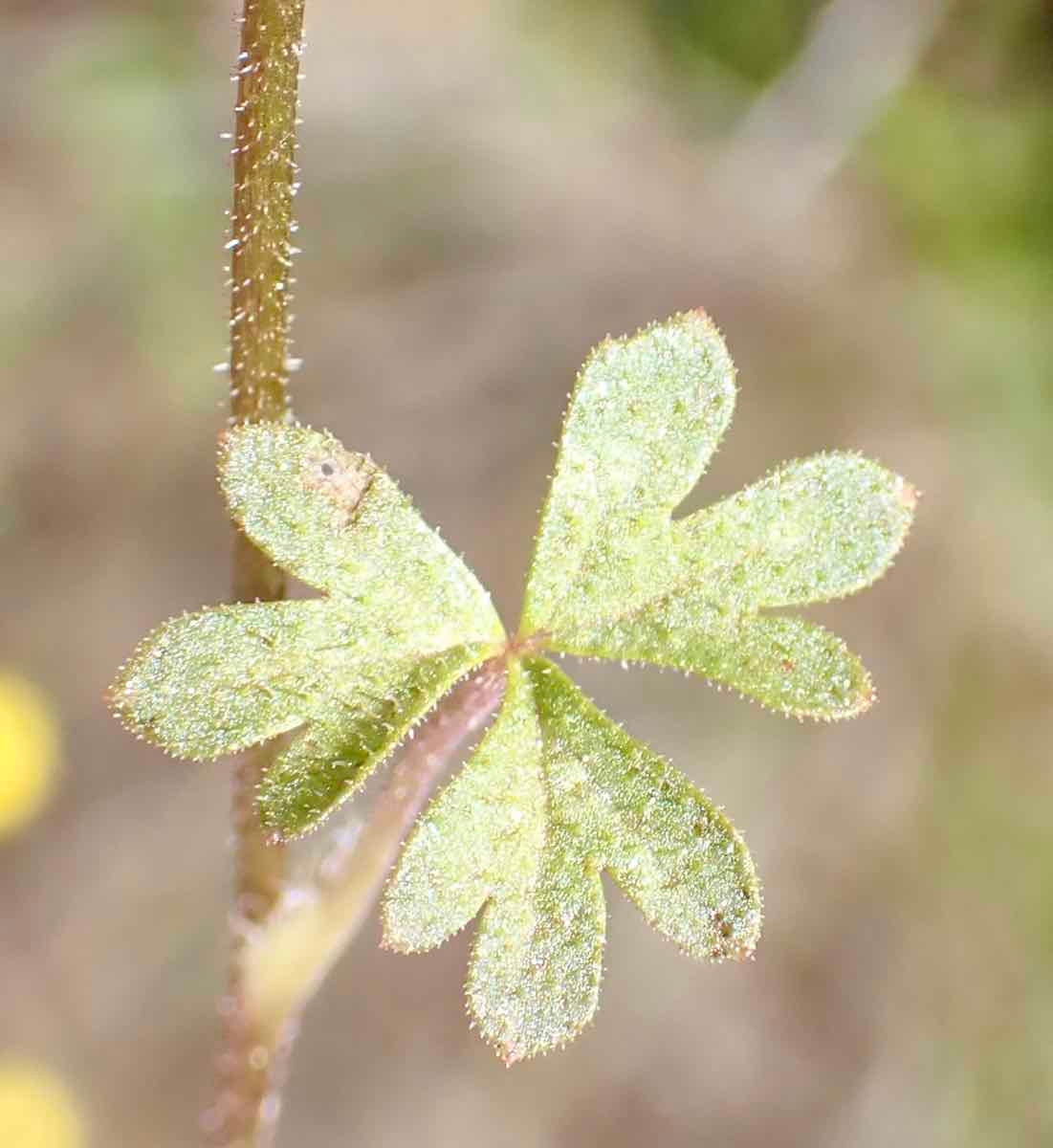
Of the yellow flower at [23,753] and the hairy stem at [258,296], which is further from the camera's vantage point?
the yellow flower at [23,753]

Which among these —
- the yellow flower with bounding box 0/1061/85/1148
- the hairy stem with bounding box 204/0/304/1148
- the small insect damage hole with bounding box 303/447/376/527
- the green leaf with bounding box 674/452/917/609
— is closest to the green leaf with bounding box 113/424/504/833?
the small insect damage hole with bounding box 303/447/376/527

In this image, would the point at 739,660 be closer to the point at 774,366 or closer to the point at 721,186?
the point at 774,366

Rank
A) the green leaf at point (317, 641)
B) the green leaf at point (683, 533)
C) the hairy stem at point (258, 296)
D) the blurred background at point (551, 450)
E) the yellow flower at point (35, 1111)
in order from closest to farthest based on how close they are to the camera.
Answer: the hairy stem at point (258, 296)
the green leaf at point (317, 641)
the green leaf at point (683, 533)
the yellow flower at point (35, 1111)
the blurred background at point (551, 450)

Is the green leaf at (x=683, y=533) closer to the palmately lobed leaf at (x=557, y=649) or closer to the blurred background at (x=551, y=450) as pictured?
the palmately lobed leaf at (x=557, y=649)

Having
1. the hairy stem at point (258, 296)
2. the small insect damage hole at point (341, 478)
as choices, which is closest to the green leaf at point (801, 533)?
the small insect damage hole at point (341, 478)

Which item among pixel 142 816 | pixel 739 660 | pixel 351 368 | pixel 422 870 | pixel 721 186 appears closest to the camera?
pixel 422 870

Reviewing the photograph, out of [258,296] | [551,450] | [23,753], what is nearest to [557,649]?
[258,296]

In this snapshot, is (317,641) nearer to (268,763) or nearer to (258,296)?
(268,763)

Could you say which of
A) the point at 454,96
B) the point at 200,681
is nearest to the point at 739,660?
the point at 200,681
